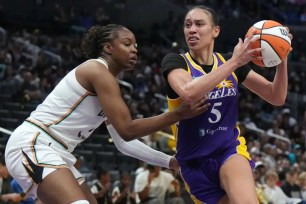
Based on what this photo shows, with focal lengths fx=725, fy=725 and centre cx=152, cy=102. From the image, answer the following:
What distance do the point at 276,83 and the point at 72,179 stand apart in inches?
79.9

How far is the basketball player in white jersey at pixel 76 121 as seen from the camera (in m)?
5.26

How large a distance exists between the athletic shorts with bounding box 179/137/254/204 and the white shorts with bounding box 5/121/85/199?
3.35ft

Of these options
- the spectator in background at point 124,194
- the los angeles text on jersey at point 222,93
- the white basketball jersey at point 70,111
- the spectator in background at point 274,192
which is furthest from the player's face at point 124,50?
the spectator in background at point 274,192

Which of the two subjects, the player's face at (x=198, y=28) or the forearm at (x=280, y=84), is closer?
the player's face at (x=198, y=28)

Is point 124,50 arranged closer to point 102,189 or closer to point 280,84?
point 280,84

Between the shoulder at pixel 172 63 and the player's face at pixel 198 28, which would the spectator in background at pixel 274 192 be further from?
the shoulder at pixel 172 63

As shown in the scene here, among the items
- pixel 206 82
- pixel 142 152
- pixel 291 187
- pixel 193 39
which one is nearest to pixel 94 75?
pixel 206 82

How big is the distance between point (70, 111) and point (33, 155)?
0.43 m

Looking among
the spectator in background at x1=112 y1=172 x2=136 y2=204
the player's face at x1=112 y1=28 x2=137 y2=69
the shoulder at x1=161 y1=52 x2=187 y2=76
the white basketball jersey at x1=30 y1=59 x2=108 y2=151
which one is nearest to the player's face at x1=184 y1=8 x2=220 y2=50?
the shoulder at x1=161 y1=52 x2=187 y2=76

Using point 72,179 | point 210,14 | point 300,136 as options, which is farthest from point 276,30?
point 300,136

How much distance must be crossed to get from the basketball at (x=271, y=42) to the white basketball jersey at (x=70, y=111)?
3.94 feet

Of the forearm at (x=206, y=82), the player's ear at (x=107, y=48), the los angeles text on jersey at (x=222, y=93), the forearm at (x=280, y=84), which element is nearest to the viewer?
the forearm at (x=206, y=82)

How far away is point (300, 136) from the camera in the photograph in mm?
20922

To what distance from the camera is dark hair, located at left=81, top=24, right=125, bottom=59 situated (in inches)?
222
